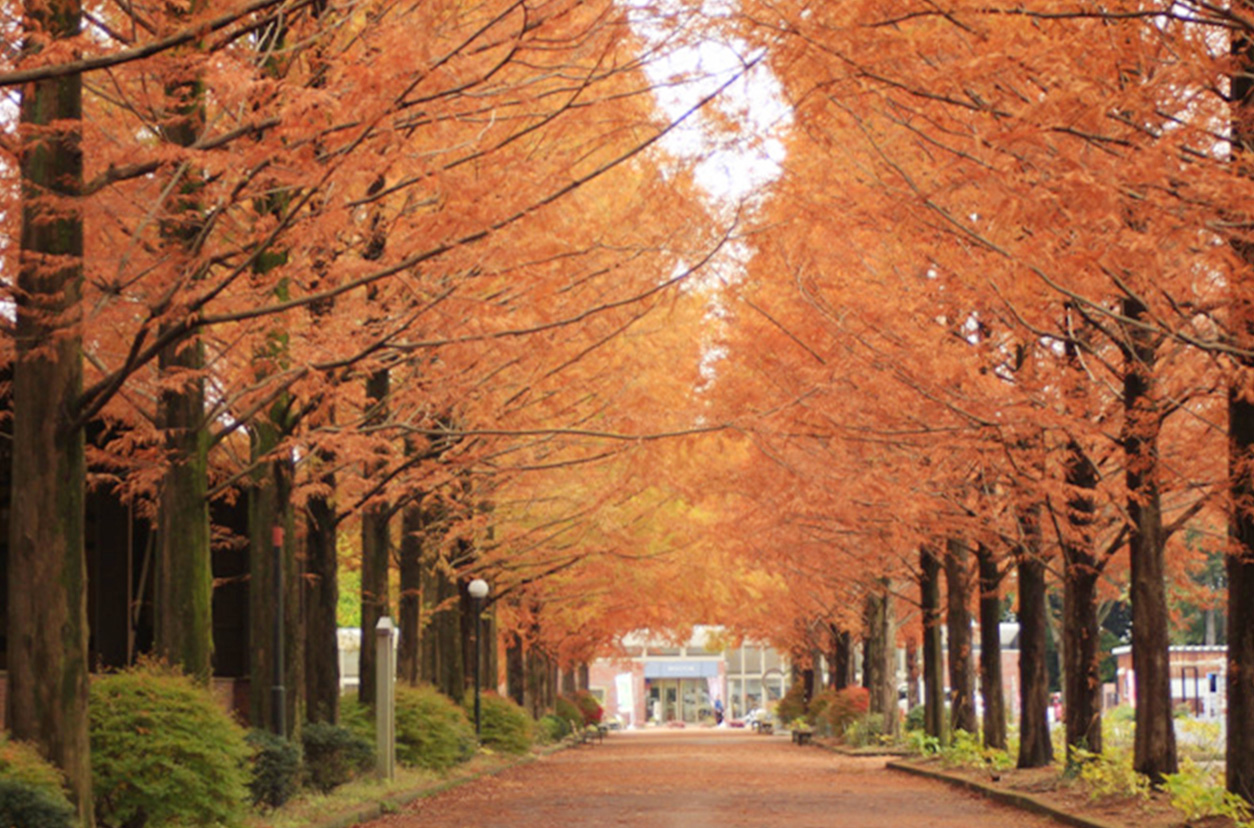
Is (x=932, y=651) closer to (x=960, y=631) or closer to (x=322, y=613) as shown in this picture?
(x=960, y=631)

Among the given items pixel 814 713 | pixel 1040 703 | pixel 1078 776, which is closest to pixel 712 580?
pixel 814 713

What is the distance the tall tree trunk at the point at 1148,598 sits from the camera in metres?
17.9

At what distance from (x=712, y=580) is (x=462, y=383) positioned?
1396 inches

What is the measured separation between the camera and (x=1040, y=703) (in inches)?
1002

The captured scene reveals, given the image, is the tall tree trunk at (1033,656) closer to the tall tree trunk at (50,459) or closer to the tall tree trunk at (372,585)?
the tall tree trunk at (372,585)

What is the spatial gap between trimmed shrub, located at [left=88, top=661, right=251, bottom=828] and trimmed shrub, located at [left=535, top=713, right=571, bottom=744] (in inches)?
1348

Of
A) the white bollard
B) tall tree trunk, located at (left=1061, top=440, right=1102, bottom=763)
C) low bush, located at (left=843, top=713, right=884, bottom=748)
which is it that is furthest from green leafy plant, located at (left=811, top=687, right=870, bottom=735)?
the white bollard

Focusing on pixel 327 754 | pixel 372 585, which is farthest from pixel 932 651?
pixel 327 754

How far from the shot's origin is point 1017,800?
20.3m

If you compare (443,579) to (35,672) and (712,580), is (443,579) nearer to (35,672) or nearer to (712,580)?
(712,580)

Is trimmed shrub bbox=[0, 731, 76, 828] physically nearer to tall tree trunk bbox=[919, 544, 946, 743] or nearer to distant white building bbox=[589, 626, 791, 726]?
tall tree trunk bbox=[919, 544, 946, 743]

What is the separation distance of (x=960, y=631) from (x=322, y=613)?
45.9 ft

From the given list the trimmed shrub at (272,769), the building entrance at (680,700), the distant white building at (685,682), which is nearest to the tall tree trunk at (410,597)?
the trimmed shrub at (272,769)

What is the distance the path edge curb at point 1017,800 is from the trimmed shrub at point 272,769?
7939 millimetres
